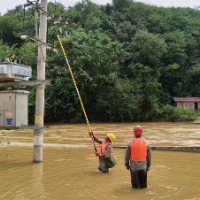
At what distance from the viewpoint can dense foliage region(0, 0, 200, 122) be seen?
31531 mm

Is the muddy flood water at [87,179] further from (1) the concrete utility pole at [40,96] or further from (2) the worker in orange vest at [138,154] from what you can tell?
(1) the concrete utility pole at [40,96]

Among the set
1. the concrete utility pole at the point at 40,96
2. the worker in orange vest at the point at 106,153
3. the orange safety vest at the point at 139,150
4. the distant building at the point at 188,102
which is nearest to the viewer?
the orange safety vest at the point at 139,150

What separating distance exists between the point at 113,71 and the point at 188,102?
15.1m

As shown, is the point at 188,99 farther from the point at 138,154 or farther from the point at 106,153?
the point at 138,154

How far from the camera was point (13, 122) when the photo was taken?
26.4 ft

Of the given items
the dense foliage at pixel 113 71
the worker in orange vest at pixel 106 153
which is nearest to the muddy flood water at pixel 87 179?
the worker in orange vest at pixel 106 153

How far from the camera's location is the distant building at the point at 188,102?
44562 millimetres

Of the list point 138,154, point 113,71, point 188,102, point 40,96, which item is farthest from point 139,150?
point 188,102

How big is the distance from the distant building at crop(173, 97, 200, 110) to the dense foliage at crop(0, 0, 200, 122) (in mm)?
1714

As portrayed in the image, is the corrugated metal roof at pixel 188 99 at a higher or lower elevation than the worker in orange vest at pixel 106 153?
higher

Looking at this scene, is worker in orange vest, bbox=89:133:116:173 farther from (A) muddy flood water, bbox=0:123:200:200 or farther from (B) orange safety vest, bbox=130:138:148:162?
(B) orange safety vest, bbox=130:138:148:162

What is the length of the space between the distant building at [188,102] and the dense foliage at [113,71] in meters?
1.71

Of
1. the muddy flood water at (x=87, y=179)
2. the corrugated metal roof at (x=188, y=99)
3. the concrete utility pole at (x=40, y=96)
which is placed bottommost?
the muddy flood water at (x=87, y=179)

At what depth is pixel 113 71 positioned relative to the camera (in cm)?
3609
